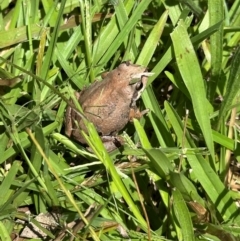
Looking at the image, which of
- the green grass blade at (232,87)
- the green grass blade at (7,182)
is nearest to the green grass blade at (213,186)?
the green grass blade at (232,87)

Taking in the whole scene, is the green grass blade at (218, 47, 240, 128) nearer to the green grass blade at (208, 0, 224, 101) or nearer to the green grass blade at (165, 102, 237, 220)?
the green grass blade at (208, 0, 224, 101)

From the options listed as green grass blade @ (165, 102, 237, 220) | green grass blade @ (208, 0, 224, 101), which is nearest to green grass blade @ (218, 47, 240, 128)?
green grass blade @ (208, 0, 224, 101)

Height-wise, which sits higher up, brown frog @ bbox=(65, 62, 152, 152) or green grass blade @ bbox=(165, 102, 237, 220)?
brown frog @ bbox=(65, 62, 152, 152)

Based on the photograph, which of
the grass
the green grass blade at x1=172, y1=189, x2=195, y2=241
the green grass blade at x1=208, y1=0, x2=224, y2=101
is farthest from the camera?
the green grass blade at x1=208, y1=0, x2=224, y2=101

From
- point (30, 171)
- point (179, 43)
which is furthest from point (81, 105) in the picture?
point (179, 43)

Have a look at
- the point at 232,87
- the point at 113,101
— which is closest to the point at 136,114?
the point at 113,101

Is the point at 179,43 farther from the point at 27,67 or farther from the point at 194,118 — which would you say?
the point at 27,67
